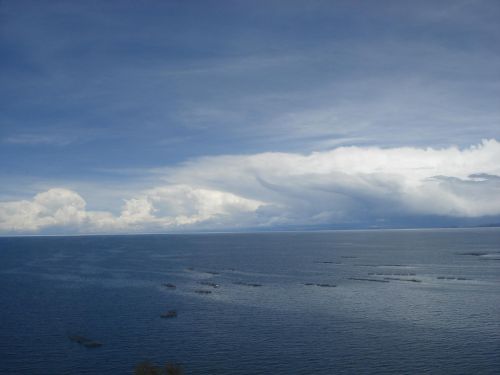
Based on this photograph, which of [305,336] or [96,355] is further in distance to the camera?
[305,336]

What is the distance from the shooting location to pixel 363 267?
628 ft

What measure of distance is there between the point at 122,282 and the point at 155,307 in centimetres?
4945

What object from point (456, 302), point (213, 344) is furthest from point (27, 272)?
point (456, 302)

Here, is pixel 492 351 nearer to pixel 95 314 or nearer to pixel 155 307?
pixel 155 307

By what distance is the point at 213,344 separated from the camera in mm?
73375

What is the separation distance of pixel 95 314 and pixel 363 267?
13178cm

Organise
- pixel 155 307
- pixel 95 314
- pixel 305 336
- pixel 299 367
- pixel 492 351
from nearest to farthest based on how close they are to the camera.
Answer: pixel 299 367, pixel 492 351, pixel 305 336, pixel 95 314, pixel 155 307

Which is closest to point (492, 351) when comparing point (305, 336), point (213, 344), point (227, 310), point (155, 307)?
point (305, 336)

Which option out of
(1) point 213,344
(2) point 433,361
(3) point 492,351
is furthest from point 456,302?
(1) point 213,344

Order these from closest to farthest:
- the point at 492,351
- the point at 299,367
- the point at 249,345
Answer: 1. the point at 299,367
2. the point at 492,351
3. the point at 249,345

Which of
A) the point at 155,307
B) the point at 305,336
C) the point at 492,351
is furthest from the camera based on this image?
the point at 155,307

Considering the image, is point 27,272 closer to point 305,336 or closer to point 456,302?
point 305,336

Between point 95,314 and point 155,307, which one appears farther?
point 155,307

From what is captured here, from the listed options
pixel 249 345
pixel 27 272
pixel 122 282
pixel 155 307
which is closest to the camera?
pixel 249 345
